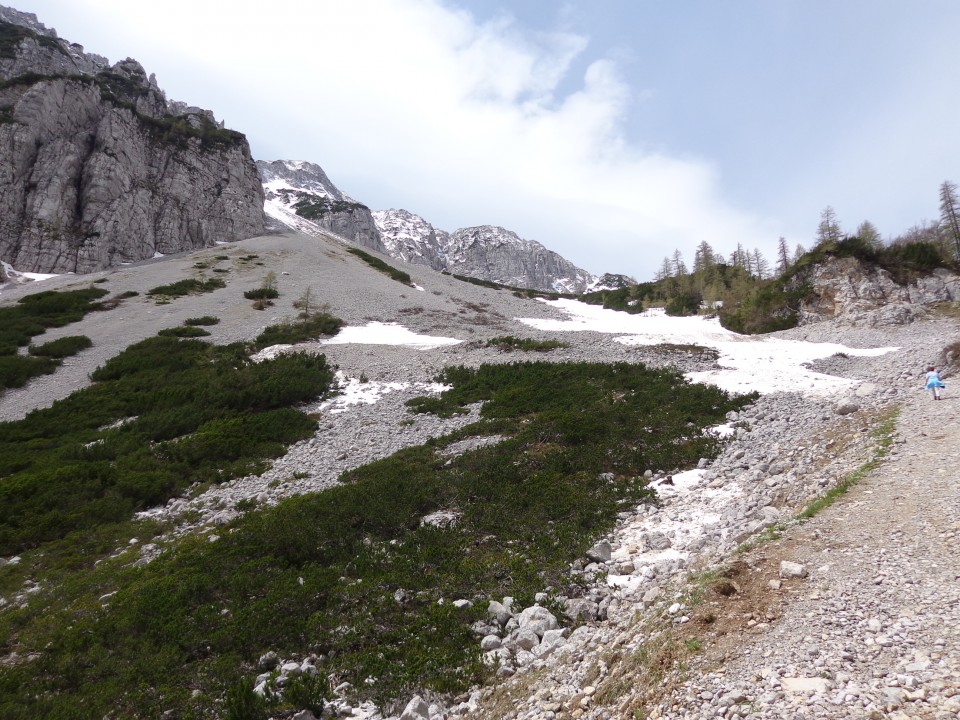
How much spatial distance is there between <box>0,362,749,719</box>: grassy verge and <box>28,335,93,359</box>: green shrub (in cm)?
2276

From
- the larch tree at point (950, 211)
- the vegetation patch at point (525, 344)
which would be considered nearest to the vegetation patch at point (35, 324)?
the vegetation patch at point (525, 344)

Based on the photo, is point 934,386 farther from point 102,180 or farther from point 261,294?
point 102,180

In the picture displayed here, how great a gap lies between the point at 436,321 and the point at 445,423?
27795 millimetres

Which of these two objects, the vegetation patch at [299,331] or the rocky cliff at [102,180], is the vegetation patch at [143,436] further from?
the rocky cliff at [102,180]

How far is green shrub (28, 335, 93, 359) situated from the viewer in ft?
107

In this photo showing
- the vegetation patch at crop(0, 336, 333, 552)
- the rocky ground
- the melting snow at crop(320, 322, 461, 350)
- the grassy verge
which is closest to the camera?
the rocky ground

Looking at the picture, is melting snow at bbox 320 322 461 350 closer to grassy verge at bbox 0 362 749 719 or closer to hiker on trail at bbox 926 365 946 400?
grassy verge at bbox 0 362 749 719

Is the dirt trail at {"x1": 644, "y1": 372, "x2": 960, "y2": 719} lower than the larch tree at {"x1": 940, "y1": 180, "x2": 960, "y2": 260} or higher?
lower

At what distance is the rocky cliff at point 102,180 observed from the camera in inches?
2972

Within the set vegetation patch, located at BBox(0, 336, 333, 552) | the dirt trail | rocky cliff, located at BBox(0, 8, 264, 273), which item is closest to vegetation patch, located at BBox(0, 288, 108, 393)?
vegetation patch, located at BBox(0, 336, 333, 552)

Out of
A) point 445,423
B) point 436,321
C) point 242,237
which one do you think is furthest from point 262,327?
point 242,237

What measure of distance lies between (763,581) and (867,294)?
A: 3681cm

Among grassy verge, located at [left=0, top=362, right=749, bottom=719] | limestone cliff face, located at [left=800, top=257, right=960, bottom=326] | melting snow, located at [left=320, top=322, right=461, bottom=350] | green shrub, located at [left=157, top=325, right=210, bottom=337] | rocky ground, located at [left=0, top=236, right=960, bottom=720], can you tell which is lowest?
grassy verge, located at [left=0, top=362, right=749, bottom=719]

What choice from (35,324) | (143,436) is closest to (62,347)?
(35,324)
